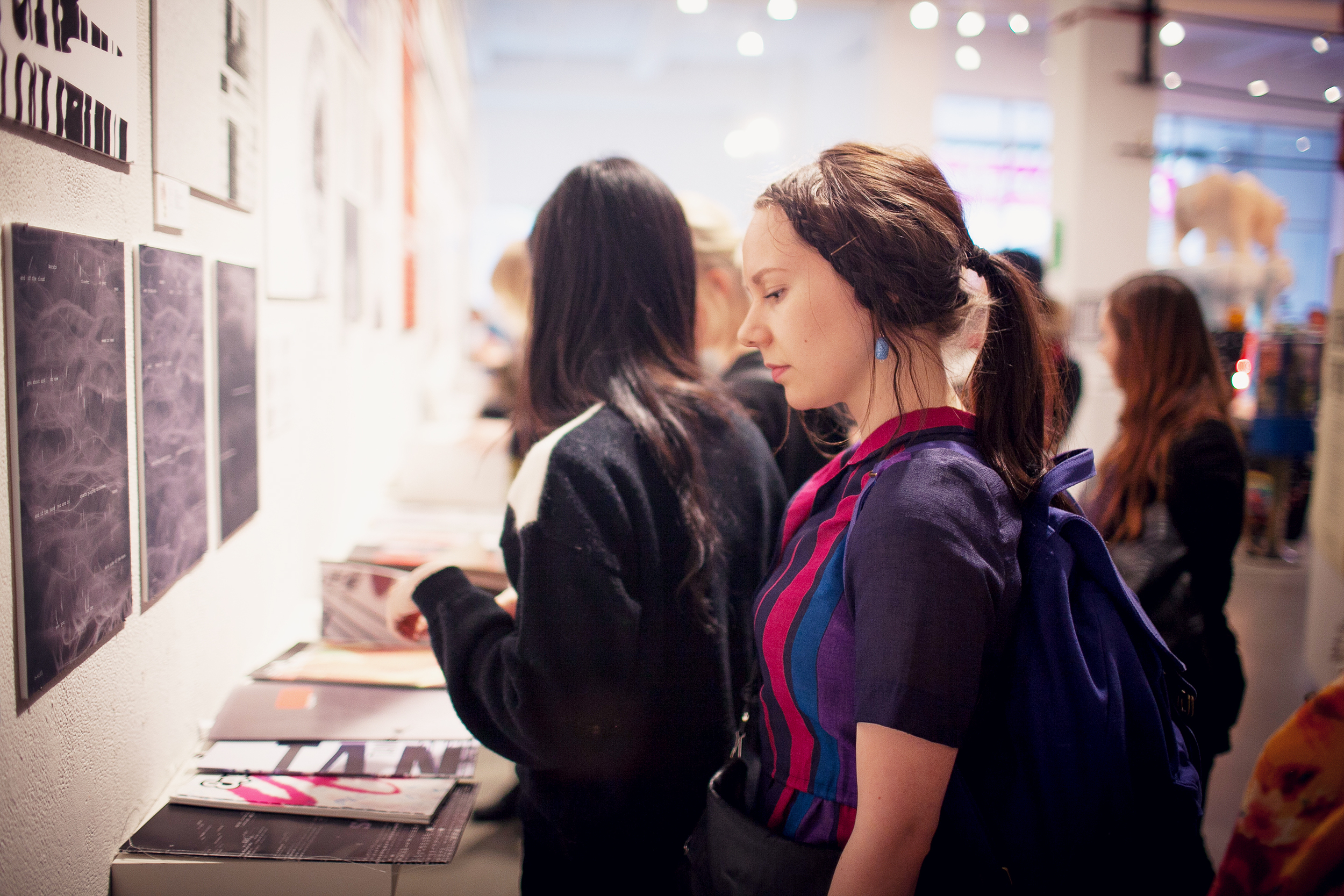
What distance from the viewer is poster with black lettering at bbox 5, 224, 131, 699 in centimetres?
80

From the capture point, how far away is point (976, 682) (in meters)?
0.80

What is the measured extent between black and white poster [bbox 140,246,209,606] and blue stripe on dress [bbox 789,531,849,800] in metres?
0.83

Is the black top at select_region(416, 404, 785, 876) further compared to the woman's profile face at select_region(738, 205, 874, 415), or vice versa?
the black top at select_region(416, 404, 785, 876)

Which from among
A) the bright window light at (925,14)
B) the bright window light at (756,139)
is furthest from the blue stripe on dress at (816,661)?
the bright window light at (756,139)

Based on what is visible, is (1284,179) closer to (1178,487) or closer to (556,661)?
(1178,487)

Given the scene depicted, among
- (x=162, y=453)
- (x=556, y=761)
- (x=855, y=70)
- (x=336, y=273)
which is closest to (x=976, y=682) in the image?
(x=556, y=761)

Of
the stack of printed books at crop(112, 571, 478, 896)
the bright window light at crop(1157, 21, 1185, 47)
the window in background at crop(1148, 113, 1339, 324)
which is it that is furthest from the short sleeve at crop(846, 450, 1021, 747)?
the window in background at crop(1148, 113, 1339, 324)

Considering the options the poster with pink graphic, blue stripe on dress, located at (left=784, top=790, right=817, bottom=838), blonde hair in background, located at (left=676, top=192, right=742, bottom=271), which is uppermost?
blonde hair in background, located at (left=676, top=192, right=742, bottom=271)

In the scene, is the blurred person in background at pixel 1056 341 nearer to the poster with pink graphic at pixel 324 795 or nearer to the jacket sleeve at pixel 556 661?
the jacket sleeve at pixel 556 661

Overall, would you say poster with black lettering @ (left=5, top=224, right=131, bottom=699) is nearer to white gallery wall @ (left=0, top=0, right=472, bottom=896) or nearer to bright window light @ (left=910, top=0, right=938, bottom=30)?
white gallery wall @ (left=0, top=0, right=472, bottom=896)

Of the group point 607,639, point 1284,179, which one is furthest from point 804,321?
point 1284,179

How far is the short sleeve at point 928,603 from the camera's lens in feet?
2.57

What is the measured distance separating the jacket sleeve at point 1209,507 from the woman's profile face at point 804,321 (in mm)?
1325

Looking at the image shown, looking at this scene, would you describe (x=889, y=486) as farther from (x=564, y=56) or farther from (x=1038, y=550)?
(x=564, y=56)
